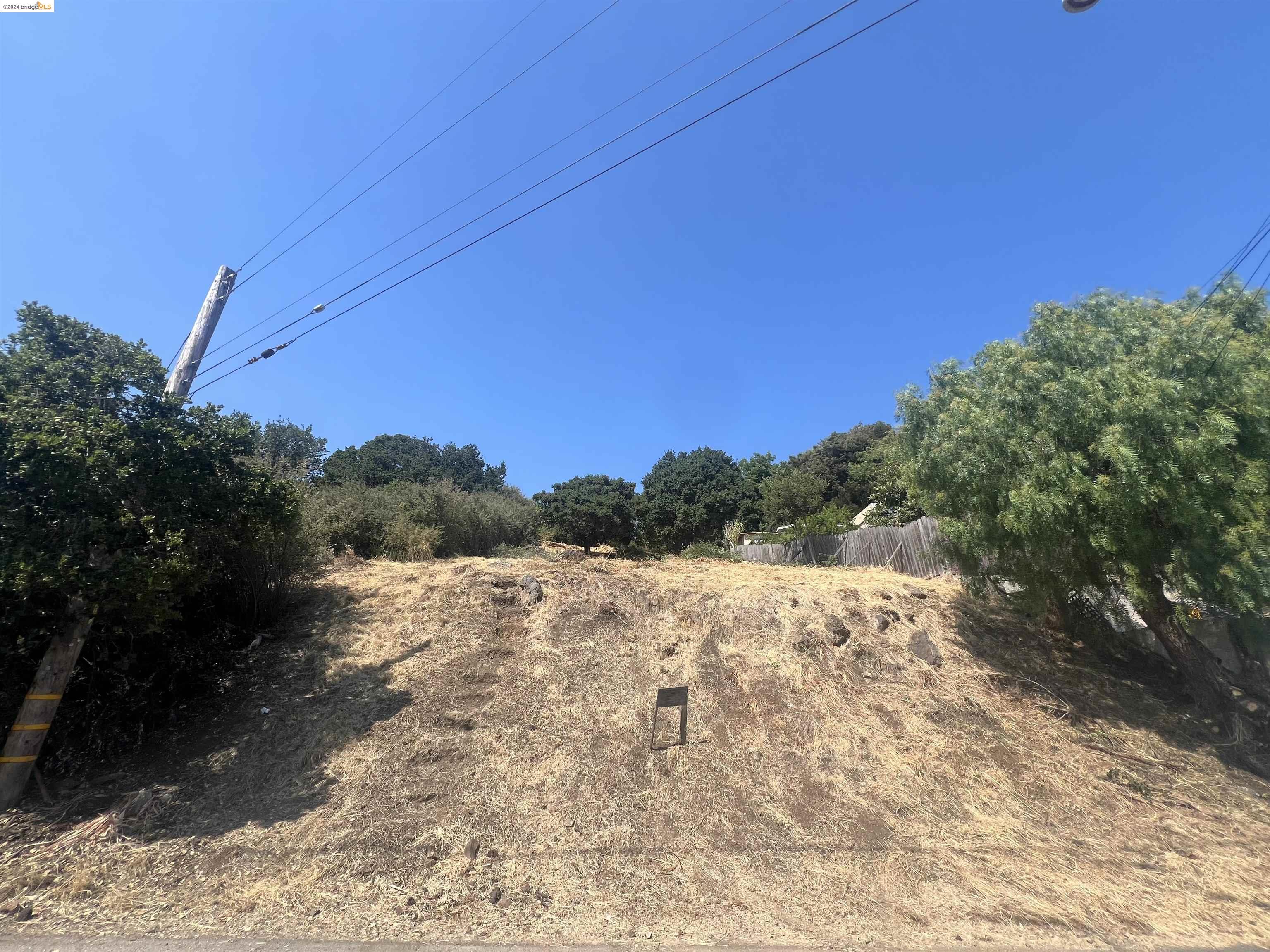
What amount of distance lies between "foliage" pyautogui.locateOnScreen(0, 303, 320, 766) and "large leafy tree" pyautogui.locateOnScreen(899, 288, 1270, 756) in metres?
11.2

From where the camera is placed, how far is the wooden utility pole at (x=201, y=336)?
29.4 ft

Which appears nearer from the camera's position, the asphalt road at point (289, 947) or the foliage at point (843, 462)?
the asphalt road at point (289, 947)

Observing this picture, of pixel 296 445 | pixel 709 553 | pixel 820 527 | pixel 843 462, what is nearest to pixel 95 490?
pixel 709 553

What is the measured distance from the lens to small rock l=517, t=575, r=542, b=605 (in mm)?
12609

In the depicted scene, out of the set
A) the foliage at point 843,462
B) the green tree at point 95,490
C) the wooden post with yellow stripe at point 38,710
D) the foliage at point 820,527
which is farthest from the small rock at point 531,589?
the foliage at point 843,462

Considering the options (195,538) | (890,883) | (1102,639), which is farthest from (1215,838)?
(195,538)

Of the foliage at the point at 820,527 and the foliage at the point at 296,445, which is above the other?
the foliage at the point at 296,445

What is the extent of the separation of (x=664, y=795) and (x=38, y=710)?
756cm

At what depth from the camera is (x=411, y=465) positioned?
48.1 m

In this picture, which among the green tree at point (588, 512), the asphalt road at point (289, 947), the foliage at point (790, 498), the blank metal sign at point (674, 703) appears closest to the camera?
the asphalt road at point (289, 947)

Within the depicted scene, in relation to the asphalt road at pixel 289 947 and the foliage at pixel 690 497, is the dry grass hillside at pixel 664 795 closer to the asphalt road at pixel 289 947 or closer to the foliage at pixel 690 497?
the asphalt road at pixel 289 947

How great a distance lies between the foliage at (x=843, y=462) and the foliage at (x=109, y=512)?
38141mm

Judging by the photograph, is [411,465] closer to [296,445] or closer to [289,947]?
[296,445]

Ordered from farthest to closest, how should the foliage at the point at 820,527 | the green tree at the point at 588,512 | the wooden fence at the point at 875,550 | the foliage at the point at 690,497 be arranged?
the foliage at the point at 690,497
the green tree at the point at 588,512
the foliage at the point at 820,527
the wooden fence at the point at 875,550
